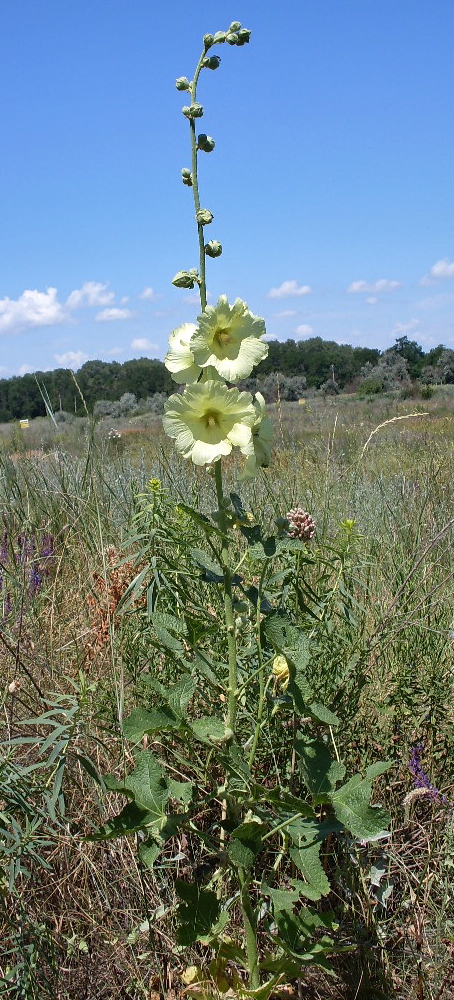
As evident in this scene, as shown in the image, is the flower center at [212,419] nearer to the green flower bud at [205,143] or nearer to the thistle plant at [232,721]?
the thistle plant at [232,721]

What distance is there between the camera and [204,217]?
4.73 ft

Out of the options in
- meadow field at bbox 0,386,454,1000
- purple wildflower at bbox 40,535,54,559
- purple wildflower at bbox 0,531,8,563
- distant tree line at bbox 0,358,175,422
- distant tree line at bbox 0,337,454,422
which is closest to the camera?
meadow field at bbox 0,386,454,1000

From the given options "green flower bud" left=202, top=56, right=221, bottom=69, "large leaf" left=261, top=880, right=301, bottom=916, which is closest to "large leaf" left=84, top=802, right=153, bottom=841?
"large leaf" left=261, top=880, right=301, bottom=916

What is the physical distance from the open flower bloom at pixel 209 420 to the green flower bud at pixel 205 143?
1.63ft

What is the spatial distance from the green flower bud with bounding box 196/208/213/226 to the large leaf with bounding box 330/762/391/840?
41.9 inches

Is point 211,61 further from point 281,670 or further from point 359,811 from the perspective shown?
point 359,811

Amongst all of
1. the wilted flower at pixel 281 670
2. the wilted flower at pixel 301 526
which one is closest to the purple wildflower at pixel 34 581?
the wilted flower at pixel 301 526

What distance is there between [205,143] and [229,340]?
16.3 inches

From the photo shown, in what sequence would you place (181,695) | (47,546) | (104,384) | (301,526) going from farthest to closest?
(104,384)
(47,546)
(301,526)
(181,695)

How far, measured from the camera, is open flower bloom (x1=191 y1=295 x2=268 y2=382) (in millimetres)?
1387

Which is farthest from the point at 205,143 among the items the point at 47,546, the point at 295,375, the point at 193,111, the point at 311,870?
the point at 295,375

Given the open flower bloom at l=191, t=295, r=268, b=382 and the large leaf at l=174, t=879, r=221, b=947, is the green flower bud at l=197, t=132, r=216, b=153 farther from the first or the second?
the large leaf at l=174, t=879, r=221, b=947

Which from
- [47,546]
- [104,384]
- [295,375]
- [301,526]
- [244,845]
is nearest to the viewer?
[244,845]

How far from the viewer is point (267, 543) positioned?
4.74 feet
